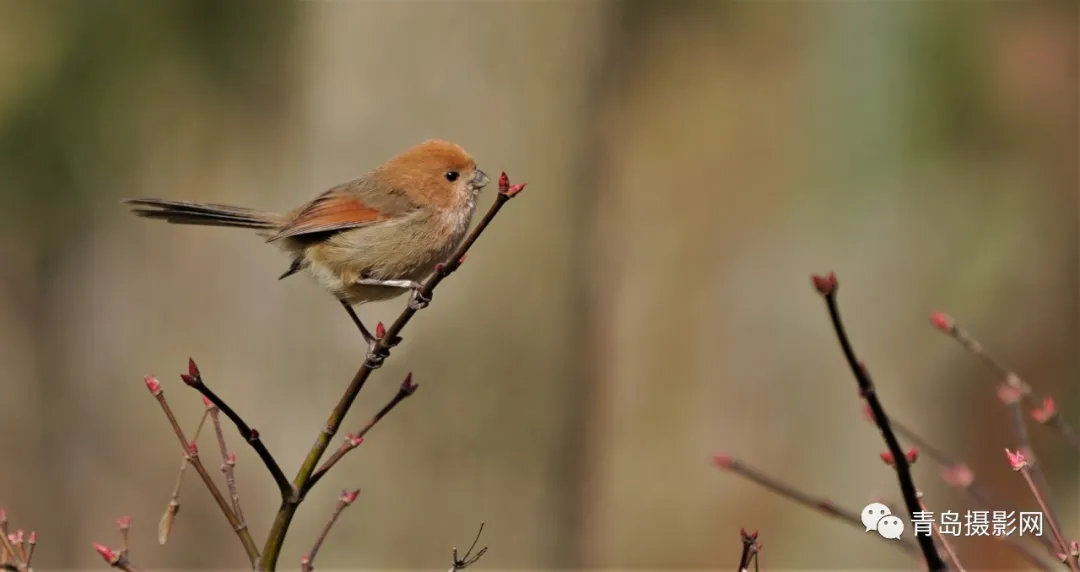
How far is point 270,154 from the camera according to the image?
8.20 m

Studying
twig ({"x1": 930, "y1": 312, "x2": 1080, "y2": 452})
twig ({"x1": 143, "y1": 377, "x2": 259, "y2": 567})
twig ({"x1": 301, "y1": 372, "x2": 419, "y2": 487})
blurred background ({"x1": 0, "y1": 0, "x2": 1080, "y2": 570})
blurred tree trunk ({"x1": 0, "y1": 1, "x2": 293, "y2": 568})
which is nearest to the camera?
twig ({"x1": 143, "y1": 377, "x2": 259, "y2": 567})

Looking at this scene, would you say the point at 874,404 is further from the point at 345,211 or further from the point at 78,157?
the point at 78,157

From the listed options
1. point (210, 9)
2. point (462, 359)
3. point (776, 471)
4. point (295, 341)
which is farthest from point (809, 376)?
point (210, 9)

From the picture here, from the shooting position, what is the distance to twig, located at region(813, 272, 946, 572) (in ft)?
4.49

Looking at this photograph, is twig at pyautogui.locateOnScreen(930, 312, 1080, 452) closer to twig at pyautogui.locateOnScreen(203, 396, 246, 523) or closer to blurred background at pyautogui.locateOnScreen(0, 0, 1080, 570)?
blurred background at pyautogui.locateOnScreen(0, 0, 1080, 570)

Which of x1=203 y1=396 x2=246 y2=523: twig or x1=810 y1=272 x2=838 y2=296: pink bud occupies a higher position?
x1=810 y1=272 x2=838 y2=296: pink bud

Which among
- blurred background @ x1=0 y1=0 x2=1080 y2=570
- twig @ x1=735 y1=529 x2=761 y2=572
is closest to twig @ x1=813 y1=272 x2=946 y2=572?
twig @ x1=735 y1=529 x2=761 y2=572

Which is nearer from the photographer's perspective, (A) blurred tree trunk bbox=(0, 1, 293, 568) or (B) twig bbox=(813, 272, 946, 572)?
(B) twig bbox=(813, 272, 946, 572)

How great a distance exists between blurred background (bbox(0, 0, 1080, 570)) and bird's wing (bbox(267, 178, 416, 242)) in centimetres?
119

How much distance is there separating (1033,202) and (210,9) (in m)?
5.94

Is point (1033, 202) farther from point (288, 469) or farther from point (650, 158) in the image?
point (288, 469)

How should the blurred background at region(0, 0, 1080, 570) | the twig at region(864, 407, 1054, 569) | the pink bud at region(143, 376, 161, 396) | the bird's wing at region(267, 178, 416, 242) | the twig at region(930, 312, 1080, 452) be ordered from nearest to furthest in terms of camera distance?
the pink bud at region(143, 376, 161, 396), the twig at region(864, 407, 1054, 569), the twig at region(930, 312, 1080, 452), the bird's wing at region(267, 178, 416, 242), the blurred background at region(0, 0, 1080, 570)

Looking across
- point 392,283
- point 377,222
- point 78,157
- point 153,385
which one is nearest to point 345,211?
point 377,222

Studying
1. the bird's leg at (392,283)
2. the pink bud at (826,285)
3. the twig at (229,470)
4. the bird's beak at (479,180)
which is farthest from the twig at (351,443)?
the bird's beak at (479,180)
